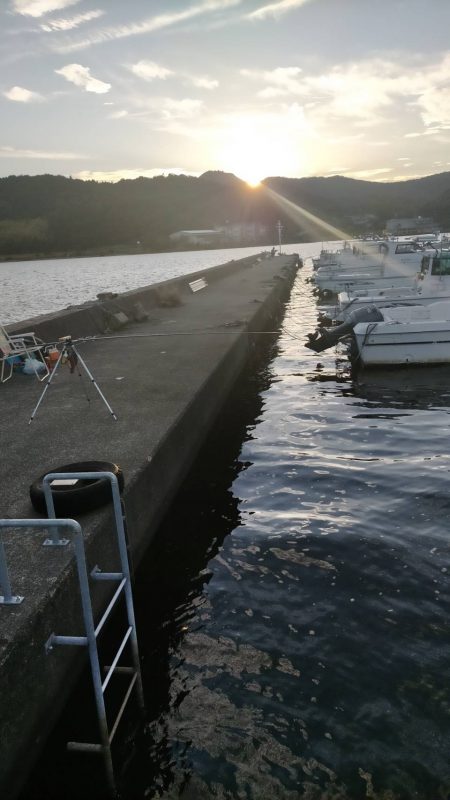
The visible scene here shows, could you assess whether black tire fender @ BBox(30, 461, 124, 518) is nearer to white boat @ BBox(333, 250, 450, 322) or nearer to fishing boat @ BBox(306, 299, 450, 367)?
fishing boat @ BBox(306, 299, 450, 367)

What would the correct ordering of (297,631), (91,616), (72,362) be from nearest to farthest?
(91,616), (297,631), (72,362)

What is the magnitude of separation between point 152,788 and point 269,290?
27434 millimetres

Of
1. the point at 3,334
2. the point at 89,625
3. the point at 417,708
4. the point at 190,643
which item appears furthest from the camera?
the point at 3,334

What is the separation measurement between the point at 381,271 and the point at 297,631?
87.8ft

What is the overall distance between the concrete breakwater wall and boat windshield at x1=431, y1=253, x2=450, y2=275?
6643 mm

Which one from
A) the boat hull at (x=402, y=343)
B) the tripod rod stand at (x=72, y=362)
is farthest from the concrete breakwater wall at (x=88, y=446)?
the boat hull at (x=402, y=343)

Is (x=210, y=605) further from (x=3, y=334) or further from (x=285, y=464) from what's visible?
(x=3, y=334)

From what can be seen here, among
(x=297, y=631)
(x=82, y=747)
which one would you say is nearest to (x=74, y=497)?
(x=82, y=747)

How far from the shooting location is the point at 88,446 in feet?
25.3

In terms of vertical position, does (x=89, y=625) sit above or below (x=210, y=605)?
above

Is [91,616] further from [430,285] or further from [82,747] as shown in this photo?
[430,285]

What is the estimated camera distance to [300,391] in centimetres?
1590

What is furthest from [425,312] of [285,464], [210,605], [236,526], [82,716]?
[82,716]

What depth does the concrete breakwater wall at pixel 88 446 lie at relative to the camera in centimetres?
400
